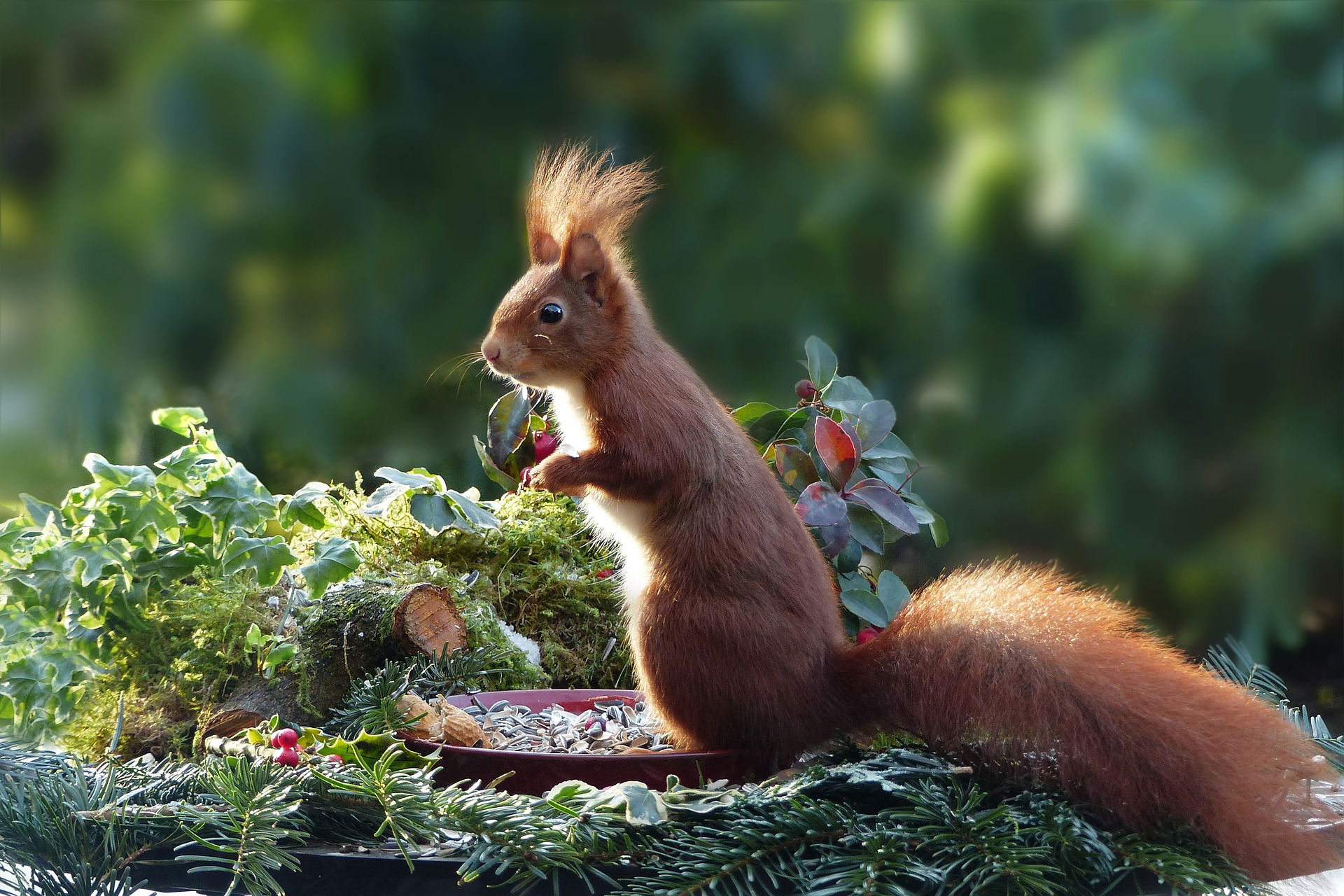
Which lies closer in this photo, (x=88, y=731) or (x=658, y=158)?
(x=88, y=731)

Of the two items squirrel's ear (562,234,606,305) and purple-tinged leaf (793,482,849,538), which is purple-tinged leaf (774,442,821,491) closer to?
purple-tinged leaf (793,482,849,538)

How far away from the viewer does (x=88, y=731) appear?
3.20 ft

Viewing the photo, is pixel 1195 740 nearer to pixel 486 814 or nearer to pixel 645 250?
pixel 486 814

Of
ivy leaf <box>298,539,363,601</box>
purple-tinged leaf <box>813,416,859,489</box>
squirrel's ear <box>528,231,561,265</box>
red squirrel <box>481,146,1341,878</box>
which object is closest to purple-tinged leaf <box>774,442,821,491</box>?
purple-tinged leaf <box>813,416,859,489</box>

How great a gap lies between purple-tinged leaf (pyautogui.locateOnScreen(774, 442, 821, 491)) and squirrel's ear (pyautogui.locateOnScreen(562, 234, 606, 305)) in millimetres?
253

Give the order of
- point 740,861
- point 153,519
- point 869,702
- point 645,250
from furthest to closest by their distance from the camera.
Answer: point 645,250
point 153,519
point 869,702
point 740,861

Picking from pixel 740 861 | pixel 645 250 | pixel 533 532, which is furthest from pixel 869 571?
pixel 740 861

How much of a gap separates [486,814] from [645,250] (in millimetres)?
978

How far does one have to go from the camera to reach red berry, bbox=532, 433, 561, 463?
123 centimetres

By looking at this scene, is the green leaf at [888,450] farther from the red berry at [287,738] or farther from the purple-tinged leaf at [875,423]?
Result: the red berry at [287,738]

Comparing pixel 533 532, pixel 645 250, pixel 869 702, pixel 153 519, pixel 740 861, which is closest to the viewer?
pixel 740 861

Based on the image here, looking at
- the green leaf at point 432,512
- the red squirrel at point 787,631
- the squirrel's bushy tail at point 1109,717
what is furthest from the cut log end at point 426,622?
the squirrel's bushy tail at point 1109,717

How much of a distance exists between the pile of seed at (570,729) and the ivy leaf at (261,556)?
184 millimetres

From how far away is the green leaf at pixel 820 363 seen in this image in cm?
117
